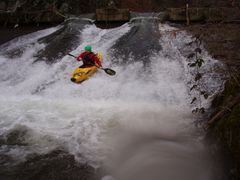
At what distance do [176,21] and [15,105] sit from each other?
6.22 metres

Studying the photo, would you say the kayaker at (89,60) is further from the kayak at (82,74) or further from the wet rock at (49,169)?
the wet rock at (49,169)

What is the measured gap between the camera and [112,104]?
20.8ft

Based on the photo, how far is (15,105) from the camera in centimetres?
637

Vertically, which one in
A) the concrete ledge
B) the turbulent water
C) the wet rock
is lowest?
the wet rock

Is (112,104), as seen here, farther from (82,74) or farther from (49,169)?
(49,169)

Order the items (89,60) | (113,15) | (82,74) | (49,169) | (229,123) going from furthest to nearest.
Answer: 1. (113,15)
2. (89,60)
3. (82,74)
4. (49,169)
5. (229,123)

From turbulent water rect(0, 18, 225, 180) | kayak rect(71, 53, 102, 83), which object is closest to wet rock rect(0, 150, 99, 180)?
turbulent water rect(0, 18, 225, 180)

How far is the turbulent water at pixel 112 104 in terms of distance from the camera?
475 centimetres

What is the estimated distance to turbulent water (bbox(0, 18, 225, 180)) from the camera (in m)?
4.75

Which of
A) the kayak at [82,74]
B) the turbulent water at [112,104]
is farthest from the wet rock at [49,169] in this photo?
the kayak at [82,74]

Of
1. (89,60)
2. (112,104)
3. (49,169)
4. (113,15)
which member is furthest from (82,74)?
(113,15)

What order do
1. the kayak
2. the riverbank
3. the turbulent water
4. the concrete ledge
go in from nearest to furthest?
the riverbank → the turbulent water → the kayak → the concrete ledge

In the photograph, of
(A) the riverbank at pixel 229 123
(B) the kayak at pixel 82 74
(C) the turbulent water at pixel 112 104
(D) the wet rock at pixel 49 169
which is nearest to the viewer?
(A) the riverbank at pixel 229 123

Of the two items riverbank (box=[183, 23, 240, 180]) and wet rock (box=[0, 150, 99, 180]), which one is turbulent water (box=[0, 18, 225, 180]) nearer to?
wet rock (box=[0, 150, 99, 180])
